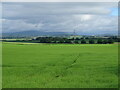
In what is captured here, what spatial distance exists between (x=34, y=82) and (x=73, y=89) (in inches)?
69.9

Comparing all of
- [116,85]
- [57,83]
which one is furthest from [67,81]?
[116,85]

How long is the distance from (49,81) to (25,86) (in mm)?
1195

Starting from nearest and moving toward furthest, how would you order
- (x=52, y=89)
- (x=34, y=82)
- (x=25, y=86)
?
(x=52, y=89) < (x=25, y=86) < (x=34, y=82)

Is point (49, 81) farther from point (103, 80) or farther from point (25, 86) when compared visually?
point (103, 80)

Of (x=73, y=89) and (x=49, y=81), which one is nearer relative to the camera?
(x=73, y=89)

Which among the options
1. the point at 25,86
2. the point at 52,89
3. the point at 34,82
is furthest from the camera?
the point at 34,82

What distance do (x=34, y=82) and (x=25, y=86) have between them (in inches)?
28.7

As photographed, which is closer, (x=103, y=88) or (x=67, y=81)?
(x=103, y=88)

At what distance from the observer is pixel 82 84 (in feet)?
29.3

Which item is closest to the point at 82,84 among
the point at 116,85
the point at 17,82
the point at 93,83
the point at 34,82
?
the point at 93,83

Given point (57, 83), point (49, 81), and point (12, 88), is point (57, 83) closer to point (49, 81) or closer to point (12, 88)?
point (49, 81)

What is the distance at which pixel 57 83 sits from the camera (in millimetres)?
9055

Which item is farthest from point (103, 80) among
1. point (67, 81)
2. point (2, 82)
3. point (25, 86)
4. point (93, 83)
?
point (2, 82)

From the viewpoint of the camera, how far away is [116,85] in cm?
880
